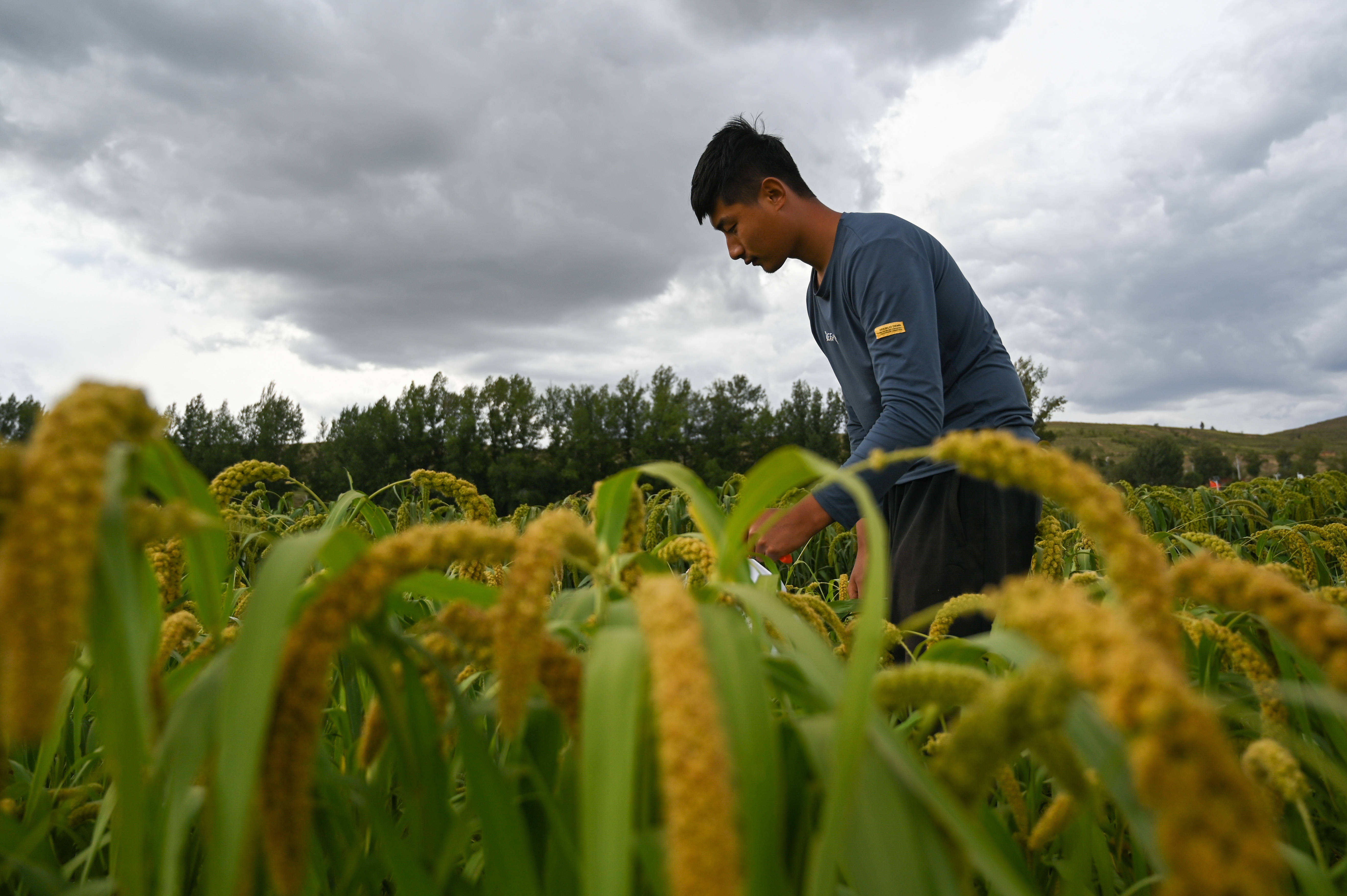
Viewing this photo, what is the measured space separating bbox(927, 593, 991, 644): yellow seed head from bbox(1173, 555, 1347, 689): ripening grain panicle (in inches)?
19.7

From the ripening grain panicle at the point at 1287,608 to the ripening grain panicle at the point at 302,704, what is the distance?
726 millimetres

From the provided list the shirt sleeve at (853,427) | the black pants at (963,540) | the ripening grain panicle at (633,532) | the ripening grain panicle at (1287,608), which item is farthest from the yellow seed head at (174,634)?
the shirt sleeve at (853,427)

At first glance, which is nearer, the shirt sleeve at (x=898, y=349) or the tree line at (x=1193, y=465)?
the shirt sleeve at (x=898, y=349)

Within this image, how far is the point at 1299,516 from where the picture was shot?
6598 millimetres

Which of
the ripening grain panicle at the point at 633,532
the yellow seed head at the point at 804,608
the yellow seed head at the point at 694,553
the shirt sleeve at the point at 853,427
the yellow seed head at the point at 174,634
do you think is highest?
the shirt sleeve at the point at 853,427

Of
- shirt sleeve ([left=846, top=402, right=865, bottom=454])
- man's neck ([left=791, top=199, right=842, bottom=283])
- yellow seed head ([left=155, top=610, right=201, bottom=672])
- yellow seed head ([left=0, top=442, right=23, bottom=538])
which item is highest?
man's neck ([left=791, top=199, right=842, bottom=283])

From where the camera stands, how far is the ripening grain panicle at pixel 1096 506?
613 millimetres

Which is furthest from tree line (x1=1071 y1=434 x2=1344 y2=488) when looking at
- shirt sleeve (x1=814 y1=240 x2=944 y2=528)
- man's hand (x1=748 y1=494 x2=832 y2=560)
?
man's hand (x1=748 y1=494 x2=832 y2=560)

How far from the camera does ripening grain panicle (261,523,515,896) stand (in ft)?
2.00

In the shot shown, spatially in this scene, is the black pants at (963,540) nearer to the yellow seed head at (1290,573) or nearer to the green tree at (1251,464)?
the yellow seed head at (1290,573)

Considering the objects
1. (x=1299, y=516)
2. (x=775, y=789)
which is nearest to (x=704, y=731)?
(x=775, y=789)

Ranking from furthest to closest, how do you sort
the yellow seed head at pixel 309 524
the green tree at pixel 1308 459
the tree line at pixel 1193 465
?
the tree line at pixel 1193 465 < the green tree at pixel 1308 459 < the yellow seed head at pixel 309 524

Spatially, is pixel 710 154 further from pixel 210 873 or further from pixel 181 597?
pixel 210 873

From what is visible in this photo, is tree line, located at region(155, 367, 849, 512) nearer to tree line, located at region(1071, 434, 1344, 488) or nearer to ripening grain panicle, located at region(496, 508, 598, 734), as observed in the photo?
tree line, located at region(1071, 434, 1344, 488)
